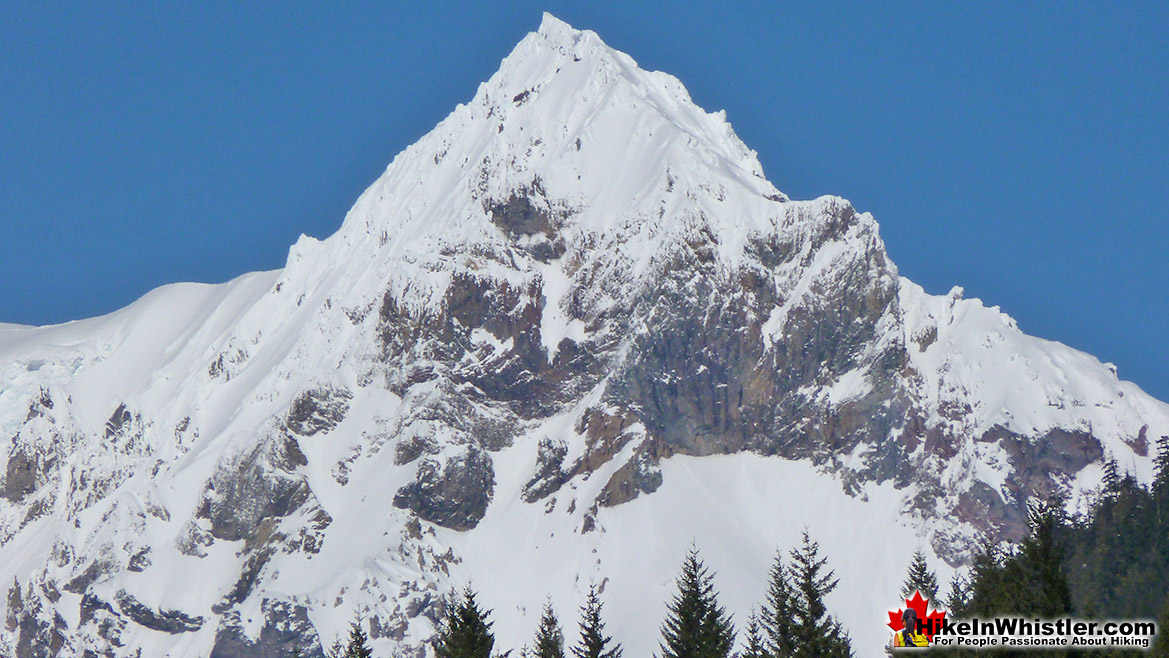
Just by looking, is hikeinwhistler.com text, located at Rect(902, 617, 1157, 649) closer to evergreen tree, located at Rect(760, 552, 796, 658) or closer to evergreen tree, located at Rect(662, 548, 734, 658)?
evergreen tree, located at Rect(760, 552, 796, 658)

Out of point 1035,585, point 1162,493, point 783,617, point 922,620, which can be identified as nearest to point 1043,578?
point 1035,585

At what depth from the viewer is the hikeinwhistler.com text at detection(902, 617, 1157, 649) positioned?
77375mm

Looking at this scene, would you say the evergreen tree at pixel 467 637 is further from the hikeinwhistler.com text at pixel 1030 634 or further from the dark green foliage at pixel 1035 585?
the dark green foliage at pixel 1035 585

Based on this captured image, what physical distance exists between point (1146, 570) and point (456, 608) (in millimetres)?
78894

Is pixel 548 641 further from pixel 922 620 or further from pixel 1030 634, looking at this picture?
pixel 1030 634

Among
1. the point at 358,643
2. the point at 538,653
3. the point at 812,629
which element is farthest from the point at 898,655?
the point at 358,643

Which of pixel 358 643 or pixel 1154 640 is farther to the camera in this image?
pixel 358 643

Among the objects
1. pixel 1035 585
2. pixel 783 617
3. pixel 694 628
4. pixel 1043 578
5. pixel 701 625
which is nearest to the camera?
pixel 1043 578

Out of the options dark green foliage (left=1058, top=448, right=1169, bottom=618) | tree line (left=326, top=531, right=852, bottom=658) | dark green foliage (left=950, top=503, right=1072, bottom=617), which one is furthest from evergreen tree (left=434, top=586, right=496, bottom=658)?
dark green foliage (left=1058, top=448, right=1169, bottom=618)

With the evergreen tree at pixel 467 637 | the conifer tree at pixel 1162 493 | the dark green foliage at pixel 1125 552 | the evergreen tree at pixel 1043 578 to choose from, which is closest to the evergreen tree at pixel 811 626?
the evergreen tree at pixel 1043 578

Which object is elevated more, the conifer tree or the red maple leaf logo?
the conifer tree

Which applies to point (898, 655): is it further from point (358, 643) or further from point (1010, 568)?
point (358, 643)

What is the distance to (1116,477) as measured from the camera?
655 feet

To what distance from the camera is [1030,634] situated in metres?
77.8
